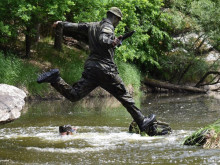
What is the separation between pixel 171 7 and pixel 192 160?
84.9ft

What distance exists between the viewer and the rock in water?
23.2ft

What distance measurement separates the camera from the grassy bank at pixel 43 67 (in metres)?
19.8

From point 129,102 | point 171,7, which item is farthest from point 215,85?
point 129,102

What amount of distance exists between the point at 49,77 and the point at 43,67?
1399 cm

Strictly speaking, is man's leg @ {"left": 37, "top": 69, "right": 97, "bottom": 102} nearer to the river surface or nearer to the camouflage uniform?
the camouflage uniform

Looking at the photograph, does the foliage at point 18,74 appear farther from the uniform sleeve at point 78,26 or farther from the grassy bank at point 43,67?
the uniform sleeve at point 78,26

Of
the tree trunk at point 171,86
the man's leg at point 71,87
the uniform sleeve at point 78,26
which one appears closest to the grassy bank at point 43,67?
the tree trunk at point 171,86

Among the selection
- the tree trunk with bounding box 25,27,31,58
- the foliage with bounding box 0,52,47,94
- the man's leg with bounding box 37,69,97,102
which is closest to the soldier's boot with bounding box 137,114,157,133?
the man's leg with bounding box 37,69,97,102

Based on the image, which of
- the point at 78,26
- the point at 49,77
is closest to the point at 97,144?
the point at 49,77

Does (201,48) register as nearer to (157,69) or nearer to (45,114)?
(157,69)

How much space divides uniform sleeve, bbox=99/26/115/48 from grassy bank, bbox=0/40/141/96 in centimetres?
1177

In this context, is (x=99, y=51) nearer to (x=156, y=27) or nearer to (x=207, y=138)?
(x=207, y=138)

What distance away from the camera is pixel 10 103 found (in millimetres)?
7305

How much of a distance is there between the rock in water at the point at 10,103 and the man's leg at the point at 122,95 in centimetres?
174
